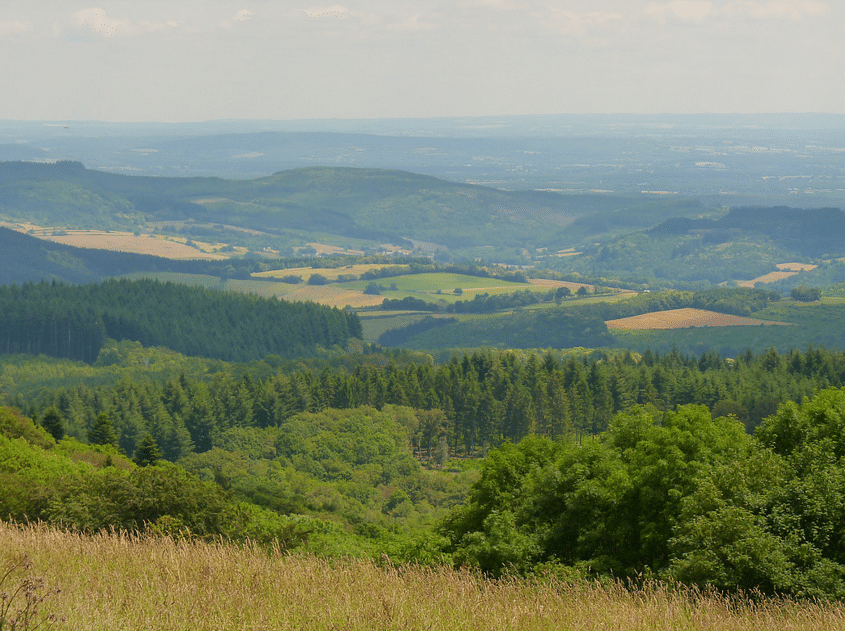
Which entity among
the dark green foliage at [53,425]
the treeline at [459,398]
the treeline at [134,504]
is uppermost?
the treeline at [134,504]

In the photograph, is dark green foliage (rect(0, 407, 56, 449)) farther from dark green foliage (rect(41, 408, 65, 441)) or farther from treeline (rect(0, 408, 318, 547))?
treeline (rect(0, 408, 318, 547))

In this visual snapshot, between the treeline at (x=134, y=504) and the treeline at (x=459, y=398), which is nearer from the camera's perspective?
the treeline at (x=134, y=504)

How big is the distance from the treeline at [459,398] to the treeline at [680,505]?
99190 millimetres

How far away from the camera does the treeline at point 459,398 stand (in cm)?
15925

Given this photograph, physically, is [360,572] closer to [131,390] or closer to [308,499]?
[308,499]

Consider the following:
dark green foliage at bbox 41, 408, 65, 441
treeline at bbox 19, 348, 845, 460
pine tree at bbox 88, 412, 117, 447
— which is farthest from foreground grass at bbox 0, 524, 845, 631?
treeline at bbox 19, 348, 845, 460

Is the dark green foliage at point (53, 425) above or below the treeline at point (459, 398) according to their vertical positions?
above

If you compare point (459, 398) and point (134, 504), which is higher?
point (134, 504)

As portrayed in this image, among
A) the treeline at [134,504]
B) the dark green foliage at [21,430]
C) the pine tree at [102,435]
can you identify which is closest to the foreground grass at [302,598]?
the treeline at [134,504]

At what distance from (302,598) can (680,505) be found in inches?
1118

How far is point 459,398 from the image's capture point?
6580 inches

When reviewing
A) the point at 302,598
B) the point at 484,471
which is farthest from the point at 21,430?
the point at 302,598

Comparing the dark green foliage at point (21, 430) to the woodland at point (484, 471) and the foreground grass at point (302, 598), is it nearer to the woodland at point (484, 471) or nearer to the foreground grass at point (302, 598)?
the woodland at point (484, 471)

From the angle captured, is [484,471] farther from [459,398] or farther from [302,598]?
[459,398]
